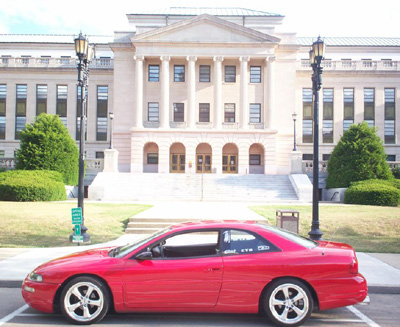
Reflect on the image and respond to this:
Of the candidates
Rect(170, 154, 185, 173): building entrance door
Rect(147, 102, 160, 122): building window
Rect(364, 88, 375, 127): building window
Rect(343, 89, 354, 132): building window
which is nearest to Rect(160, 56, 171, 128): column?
Rect(147, 102, 160, 122): building window

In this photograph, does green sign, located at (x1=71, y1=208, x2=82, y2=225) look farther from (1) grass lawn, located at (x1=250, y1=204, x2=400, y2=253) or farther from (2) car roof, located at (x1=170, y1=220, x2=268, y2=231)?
(1) grass lawn, located at (x1=250, y1=204, x2=400, y2=253)

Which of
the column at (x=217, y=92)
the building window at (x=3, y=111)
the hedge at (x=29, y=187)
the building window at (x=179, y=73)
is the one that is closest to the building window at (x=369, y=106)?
the column at (x=217, y=92)

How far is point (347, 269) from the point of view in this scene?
Result: 608 centimetres

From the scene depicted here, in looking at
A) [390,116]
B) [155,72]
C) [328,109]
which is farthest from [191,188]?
[390,116]

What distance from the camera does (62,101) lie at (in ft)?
178

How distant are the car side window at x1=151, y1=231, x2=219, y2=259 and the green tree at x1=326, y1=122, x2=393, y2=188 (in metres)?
28.4

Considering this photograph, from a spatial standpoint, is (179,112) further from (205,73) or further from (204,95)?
(205,73)

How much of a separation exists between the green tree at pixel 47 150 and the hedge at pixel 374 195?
22668 mm

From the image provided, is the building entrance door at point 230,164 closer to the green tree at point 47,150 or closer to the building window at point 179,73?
the building window at point 179,73

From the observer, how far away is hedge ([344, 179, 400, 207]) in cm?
2612

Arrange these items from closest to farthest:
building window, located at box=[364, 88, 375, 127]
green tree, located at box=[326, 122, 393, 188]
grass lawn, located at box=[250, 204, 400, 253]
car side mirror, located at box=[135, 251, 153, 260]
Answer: car side mirror, located at box=[135, 251, 153, 260] → grass lawn, located at box=[250, 204, 400, 253] → green tree, located at box=[326, 122, 393, 188] → building window, located at box=[364, 88, 375, 127]

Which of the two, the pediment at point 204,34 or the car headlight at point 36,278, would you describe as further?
the pediment at point 204,34

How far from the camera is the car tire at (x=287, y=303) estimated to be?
19.5ft

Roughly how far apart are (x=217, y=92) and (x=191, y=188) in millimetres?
15763
